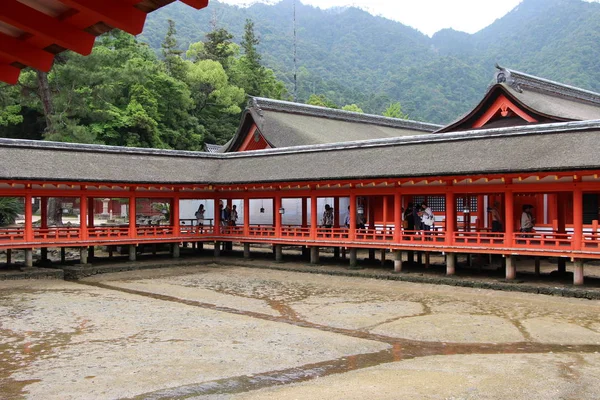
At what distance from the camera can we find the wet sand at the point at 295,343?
10.3m

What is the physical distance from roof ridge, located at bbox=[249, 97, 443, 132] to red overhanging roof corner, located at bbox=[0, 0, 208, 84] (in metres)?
34.1

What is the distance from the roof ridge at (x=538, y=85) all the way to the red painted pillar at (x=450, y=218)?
30.7 feet

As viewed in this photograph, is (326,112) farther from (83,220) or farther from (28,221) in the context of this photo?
(28,221)

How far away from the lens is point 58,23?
16.8ft

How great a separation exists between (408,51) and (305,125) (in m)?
110

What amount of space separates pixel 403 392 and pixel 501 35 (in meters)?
151

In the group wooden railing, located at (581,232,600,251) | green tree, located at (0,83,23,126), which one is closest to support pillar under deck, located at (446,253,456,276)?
wooden railing, located at (581,232,600,251)

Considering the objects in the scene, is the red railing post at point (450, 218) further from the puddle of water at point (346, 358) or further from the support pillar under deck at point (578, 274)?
the puddle of water at point (346, 358)

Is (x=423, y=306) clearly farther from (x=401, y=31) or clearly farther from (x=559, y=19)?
(x=401, y=31)

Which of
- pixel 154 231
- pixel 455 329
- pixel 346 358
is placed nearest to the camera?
pixel 346 358

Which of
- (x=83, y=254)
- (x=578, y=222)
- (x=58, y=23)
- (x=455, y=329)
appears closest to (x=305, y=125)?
(x=83, y=254)

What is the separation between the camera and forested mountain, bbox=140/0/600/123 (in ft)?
352

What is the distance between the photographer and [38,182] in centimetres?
2450

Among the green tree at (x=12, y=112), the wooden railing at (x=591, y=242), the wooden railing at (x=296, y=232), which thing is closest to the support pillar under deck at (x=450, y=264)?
the wooden railing at (x=591, y=242)
